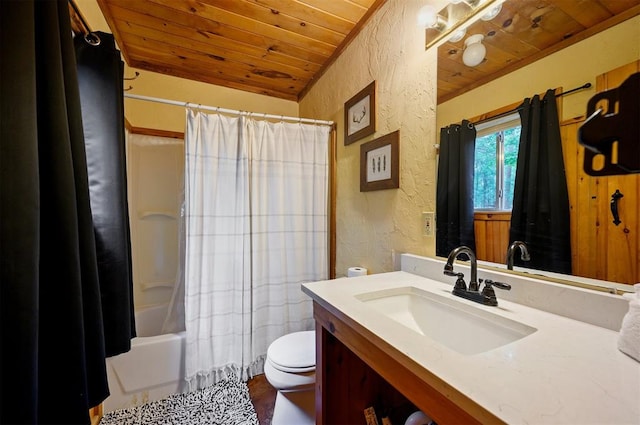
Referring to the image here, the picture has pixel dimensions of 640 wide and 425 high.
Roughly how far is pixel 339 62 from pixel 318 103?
416 millimetres

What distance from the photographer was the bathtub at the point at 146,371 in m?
1.41

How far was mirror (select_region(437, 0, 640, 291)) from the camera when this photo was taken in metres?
0.65

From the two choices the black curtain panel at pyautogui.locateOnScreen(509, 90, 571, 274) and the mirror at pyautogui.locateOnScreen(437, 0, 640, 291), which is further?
the black curtain panel at pyautogui.locateOnScreen(509, 90, 571, 274)

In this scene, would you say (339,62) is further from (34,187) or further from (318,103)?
(34,187)

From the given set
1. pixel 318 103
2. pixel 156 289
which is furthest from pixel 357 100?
pixel 156 289

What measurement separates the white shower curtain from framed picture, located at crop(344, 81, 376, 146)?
218 millimetres

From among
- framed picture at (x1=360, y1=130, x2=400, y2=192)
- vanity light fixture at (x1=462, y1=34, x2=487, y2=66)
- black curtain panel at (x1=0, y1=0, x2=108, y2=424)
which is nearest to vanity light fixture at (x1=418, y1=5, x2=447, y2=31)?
vanity light fixture at (x1=462, y1=34, x2=487, y2=66)

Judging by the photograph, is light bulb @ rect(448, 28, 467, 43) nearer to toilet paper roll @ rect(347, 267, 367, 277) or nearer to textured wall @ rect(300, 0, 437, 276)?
textured wall @ rect(300, 0, 437, 276)

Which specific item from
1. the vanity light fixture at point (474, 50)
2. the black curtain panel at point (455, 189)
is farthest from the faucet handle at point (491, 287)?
the vanity light fixture at point (474, 50)

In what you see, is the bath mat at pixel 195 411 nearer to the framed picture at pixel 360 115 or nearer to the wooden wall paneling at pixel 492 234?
the wooden wall paneling at pixel 492 234

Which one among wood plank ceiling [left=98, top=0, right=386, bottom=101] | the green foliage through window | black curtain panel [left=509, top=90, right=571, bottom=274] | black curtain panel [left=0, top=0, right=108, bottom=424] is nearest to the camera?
black curtain panel [left=0, top=0, right=108, bottom=424]

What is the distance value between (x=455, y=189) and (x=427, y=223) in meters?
0.20

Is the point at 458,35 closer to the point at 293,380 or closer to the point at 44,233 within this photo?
the point at 44,233

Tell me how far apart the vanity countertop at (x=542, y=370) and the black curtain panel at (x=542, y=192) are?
20 centimetres
